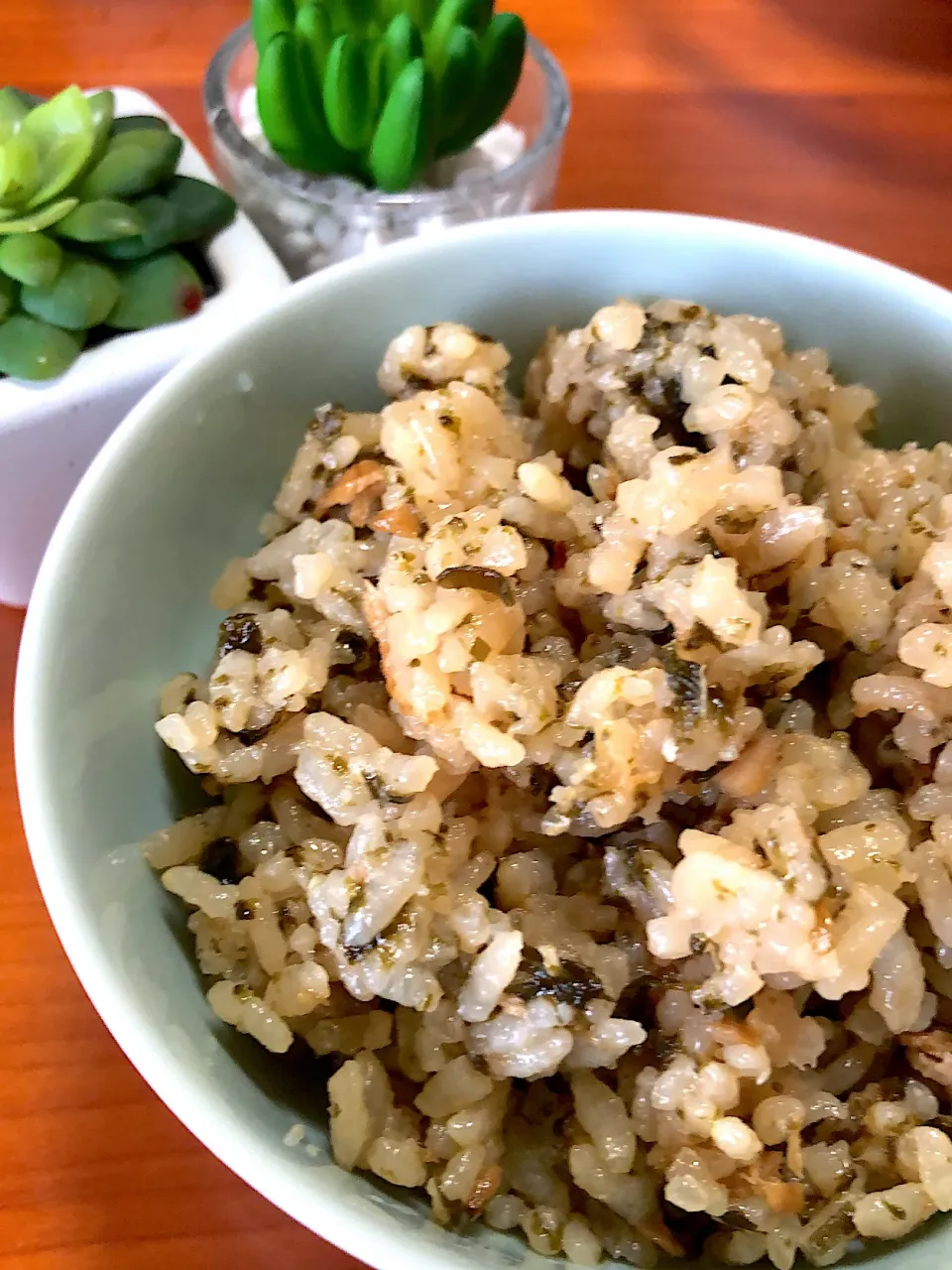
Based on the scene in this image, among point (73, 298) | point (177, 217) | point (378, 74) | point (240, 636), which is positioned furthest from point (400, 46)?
point (240, 636)

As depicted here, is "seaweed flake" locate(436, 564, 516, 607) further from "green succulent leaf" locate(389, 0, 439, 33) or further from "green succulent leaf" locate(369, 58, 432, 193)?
"green succulent leaf" locate(389, 0, 439, 33)

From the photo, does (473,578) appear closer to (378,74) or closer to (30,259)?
(30,259)

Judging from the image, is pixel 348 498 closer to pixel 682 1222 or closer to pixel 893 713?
pixel 893 713

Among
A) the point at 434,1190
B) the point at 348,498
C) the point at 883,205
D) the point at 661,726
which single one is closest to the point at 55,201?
the point at 348,498

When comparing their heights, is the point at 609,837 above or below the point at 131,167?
below

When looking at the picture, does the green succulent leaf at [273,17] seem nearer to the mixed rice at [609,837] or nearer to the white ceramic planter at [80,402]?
the white ceramic planter at [80,402]

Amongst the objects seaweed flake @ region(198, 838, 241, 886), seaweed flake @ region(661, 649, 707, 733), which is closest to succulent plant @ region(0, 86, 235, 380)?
seaweed flake @ region(198, 838, 241, 886)

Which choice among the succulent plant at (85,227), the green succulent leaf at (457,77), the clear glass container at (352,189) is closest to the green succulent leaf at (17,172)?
the succulent plant at (85,227)
